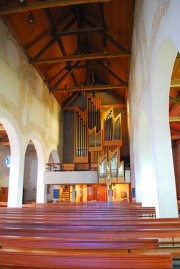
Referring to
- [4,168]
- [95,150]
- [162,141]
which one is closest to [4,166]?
[4,168]

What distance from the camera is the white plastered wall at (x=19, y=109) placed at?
7.23 m

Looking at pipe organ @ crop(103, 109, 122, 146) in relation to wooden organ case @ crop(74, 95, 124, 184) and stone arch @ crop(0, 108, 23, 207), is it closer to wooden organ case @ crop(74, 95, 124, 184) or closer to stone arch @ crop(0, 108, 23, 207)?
wooden organ case @ crop(74, 95, 124, 184)

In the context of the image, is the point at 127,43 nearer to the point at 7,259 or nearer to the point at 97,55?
the point at 97,55

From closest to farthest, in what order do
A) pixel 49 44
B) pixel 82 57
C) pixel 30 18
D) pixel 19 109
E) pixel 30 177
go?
pixel 30 18, pixel 19 109, pixel 82 57, pixel 49 44, pixel 30 177

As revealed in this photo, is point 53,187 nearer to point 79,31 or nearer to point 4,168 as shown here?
point 4,168

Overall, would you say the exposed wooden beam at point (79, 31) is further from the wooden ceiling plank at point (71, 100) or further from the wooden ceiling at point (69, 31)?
the wooden ceiling plank at point (71, 100)

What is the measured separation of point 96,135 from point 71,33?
19.0 ft

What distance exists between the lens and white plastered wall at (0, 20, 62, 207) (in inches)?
285

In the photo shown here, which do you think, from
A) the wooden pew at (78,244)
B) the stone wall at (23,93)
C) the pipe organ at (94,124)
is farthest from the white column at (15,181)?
the wooden pew at (78,244)

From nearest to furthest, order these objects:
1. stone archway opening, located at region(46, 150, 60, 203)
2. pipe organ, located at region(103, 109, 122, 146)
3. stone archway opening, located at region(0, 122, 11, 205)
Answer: stone archway opening, located at region(46, 150, 60, 203) < stone archway opening, located at region(0, 122, 11, 205) < pipe organ, located at region(103, 109, 122, 146)

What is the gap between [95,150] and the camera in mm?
12414

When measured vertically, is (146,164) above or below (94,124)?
below

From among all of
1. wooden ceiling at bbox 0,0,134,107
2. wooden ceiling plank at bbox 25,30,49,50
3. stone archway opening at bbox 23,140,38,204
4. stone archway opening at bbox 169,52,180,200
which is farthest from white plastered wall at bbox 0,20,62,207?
stone archway opening at bbox 169,52,180,200

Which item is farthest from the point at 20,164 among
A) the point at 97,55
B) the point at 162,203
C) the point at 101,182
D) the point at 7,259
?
the point at 7,259
